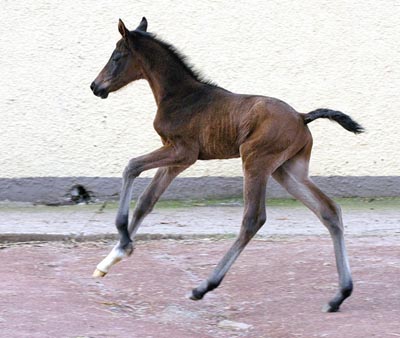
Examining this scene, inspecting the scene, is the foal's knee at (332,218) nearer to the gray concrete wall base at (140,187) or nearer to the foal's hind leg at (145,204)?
the foal's hind leg at (145,204)

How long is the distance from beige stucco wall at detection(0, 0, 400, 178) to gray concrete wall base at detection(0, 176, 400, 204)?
0.09 meters

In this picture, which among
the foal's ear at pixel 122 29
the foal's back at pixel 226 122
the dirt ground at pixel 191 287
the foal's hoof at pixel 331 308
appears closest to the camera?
the dirt ground at pixel 191 287

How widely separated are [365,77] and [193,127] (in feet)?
12.7

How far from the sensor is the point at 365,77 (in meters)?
10.2

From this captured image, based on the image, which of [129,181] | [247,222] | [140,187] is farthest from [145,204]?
[140,187]

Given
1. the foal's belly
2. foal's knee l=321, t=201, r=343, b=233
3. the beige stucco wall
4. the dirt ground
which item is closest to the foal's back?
the foal's belly

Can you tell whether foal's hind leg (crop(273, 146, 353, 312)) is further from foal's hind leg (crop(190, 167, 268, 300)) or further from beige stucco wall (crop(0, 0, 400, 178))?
beige stucco wall (crop(0, 0, 400, 178))

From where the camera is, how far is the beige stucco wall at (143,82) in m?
10.1

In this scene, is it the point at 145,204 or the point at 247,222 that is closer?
the point at 247,222

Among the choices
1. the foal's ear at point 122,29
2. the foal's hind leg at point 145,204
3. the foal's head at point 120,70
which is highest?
the foal's ear at point 122,29

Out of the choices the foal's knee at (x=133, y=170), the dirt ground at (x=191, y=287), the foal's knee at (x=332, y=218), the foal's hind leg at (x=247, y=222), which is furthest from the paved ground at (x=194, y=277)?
the foal's knee at (x=133, y=170)

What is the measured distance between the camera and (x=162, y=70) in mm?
7242

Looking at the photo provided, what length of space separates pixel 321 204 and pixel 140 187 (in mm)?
3671

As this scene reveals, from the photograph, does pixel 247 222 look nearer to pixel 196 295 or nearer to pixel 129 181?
pixel 196 295
